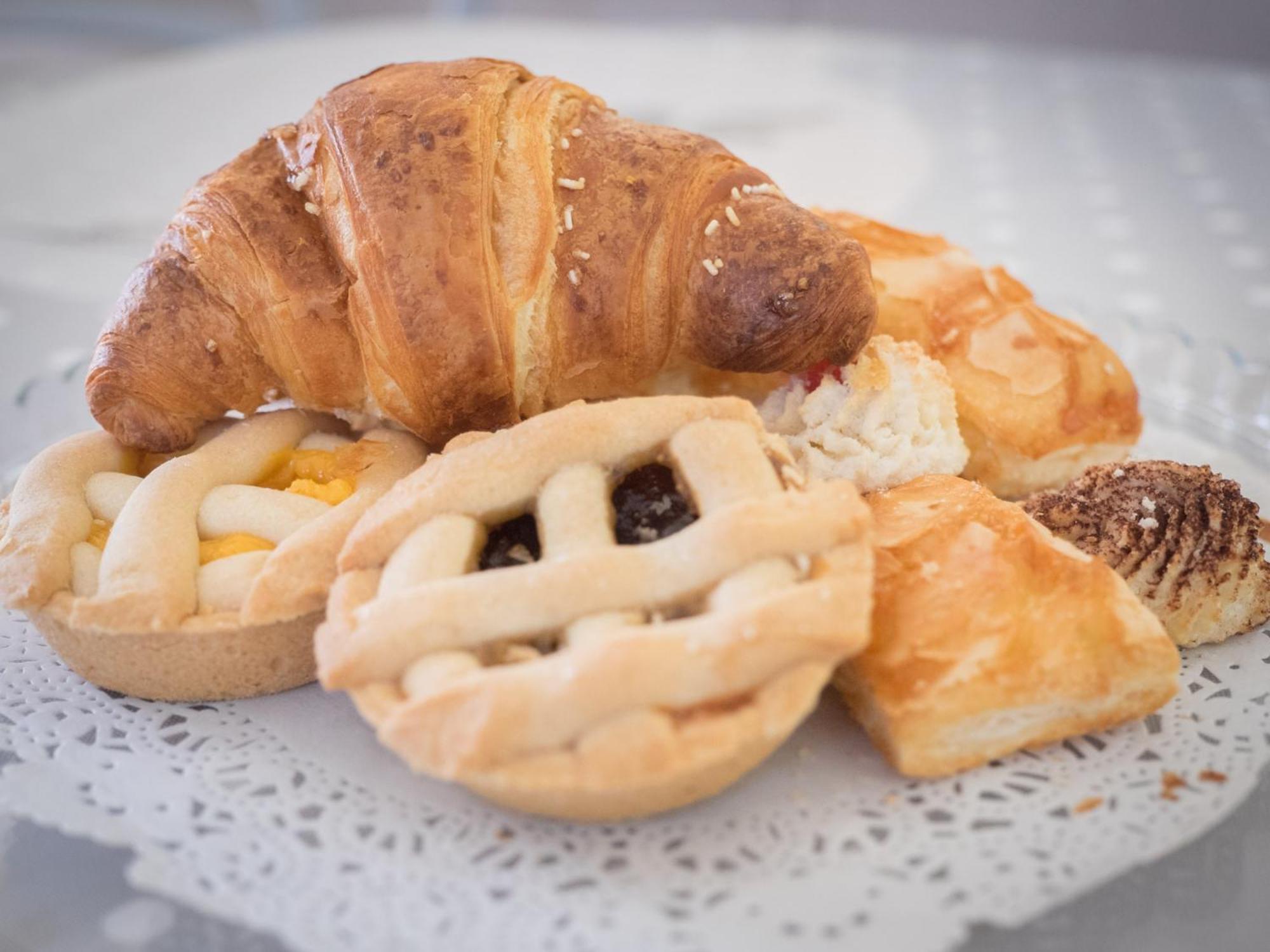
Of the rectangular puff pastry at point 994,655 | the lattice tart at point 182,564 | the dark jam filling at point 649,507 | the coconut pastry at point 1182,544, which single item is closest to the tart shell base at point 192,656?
the lattice tart at point 182,564

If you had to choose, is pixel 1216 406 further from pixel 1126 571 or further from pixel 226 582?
pixel 226 582

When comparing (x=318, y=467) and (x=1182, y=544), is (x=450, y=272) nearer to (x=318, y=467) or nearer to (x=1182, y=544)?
(x=318, y=467)

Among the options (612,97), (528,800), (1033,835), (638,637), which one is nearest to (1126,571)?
(1033,835)

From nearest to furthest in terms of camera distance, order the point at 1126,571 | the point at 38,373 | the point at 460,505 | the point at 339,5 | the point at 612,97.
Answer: the point at 460,505 < the point at 1126,571 < the point at 38,373 < the point at 612,97 < the point at 339,5

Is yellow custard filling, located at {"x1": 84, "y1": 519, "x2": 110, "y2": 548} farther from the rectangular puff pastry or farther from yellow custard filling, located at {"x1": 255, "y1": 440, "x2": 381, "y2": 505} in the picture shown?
the rectangular puff pastry

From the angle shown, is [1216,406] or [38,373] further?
[38,373]

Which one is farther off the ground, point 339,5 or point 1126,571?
point 339,5

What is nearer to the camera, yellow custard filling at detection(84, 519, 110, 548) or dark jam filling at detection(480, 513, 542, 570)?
dark jam filling at detection(480, 513, 542, 570)

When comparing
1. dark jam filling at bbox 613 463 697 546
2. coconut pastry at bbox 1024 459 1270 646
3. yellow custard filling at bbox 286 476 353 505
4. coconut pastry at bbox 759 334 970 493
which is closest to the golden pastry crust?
coconut pastry at bbox 759 334 970 493
